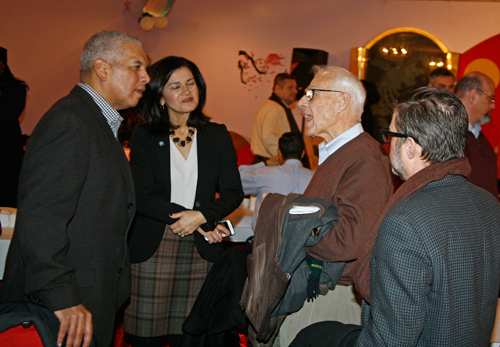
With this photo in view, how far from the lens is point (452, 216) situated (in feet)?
3.72

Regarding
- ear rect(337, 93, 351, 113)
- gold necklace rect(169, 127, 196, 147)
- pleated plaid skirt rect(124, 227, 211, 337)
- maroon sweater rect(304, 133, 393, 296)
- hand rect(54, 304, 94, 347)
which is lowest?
pleated plaid skirt rect(124, 227, 211, 337)

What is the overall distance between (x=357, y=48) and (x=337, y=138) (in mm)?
5343

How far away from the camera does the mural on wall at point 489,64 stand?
220 inches

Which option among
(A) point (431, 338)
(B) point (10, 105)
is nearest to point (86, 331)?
(A) point (431, 338)

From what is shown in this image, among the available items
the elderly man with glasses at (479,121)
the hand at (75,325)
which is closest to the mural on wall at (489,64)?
the elderly man with glasses at (479,121)

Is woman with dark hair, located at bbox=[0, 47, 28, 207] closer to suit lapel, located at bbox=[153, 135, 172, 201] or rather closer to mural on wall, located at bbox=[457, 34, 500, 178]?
suit lapel, located at bbox=[153, 135, 172, 201]

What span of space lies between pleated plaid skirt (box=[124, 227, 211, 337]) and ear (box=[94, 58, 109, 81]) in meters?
0.80

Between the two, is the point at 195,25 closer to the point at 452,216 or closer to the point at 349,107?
the point at 349,107

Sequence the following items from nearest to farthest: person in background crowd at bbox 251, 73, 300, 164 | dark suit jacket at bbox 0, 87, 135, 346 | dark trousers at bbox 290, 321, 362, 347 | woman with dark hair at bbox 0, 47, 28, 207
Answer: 1. dark suit jacket at bbox 0, 87, 135, 346
2. dark trousers at bbox 290, 321, 362, 347
3. woman with dark hair at bbox 0, 47, 28, 207
4. person in background crowd at bbox 251, 73, 300, 164

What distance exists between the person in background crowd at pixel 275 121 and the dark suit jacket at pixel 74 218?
12.9 ft

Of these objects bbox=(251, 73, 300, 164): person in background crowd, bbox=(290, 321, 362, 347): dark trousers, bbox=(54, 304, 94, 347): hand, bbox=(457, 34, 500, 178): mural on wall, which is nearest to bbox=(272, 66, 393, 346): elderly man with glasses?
bbox=(290, 321, 362, 347): dark trousers

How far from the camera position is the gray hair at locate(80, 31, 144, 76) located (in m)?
1.58

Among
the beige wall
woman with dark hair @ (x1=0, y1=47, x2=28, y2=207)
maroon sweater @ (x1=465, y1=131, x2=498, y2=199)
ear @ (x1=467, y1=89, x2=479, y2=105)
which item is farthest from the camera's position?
the beige wall

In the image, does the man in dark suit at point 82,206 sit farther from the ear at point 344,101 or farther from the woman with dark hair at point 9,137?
the woman with dark hair at point 9,137
